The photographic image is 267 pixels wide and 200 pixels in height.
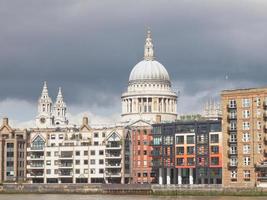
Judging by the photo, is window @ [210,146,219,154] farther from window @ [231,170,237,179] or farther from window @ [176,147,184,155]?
window @ [231,170,237,179]

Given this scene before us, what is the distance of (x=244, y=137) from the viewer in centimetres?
16750

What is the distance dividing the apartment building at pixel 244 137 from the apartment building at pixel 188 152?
11.0 m

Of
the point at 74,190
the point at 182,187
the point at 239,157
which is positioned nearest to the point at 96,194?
the point at 74,190

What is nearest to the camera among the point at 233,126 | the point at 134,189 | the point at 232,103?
the point at 134,189

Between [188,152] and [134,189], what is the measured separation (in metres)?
23.4

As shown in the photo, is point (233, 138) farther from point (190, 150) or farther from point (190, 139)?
point (190, 150)

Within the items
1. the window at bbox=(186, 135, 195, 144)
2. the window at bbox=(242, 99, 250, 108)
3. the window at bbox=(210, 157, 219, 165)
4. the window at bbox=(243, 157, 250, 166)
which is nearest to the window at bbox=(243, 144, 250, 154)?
the window at bbox=(243, 157, 250, 166)

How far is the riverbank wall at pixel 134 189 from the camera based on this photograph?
152 meters

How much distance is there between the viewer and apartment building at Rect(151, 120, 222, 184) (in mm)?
181750

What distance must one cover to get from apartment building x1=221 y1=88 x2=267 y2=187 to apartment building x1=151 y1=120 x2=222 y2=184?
11.0 meters

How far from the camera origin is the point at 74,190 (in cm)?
17338

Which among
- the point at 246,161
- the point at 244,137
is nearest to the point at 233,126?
the point at 244,137

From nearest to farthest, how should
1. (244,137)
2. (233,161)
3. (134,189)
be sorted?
(134,189) → (244,137) → (233,161)

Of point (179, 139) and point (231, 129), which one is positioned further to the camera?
point (179, 139)
